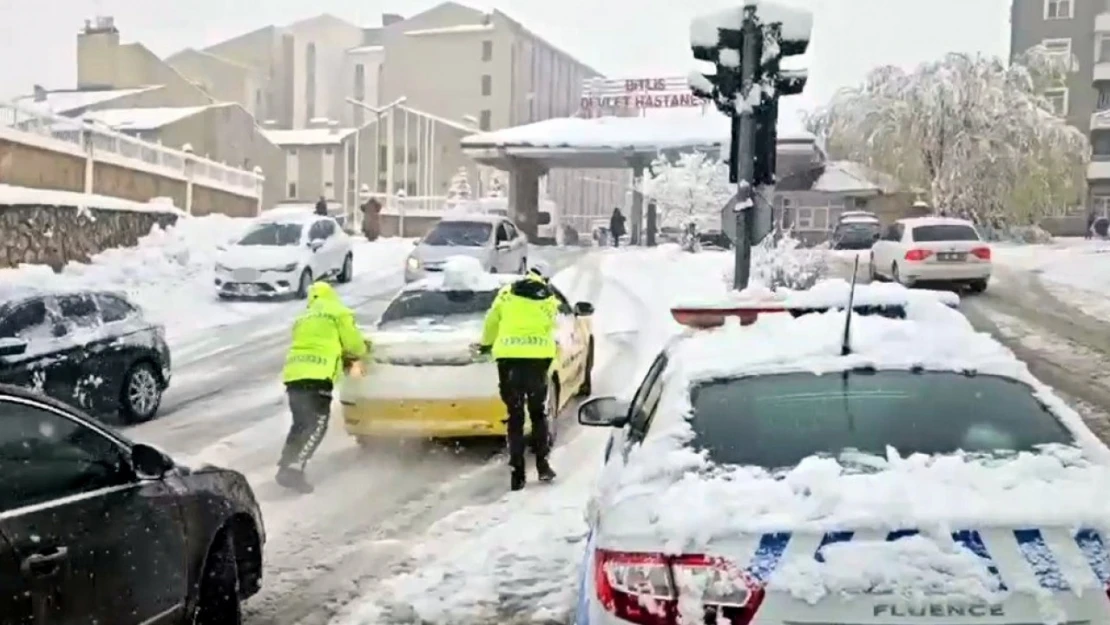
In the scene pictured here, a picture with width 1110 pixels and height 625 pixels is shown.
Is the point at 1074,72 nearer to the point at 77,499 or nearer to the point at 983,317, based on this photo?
the point at 983,317

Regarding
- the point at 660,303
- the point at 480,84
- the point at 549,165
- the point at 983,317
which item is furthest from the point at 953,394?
the point at 480,84

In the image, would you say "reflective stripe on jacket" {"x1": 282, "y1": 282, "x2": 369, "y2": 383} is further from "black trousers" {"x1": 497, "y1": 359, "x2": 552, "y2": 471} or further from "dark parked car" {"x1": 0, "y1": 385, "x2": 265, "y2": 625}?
"dark parked car" {"x1": 0, "y1": 385, "x2": 265, "y2": 625}

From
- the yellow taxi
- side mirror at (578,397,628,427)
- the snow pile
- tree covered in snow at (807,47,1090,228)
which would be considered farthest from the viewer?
tree covered in snow at (807,47,1090,228)

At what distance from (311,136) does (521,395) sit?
70.2m

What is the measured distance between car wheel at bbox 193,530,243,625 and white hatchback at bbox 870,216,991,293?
2002cm

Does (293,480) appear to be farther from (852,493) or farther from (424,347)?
(852,493)

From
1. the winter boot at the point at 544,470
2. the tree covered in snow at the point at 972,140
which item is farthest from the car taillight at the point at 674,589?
the tree covered in snow at the point at 972,140

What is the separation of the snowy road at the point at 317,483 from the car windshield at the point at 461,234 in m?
9.12

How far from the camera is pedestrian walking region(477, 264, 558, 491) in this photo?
912cm

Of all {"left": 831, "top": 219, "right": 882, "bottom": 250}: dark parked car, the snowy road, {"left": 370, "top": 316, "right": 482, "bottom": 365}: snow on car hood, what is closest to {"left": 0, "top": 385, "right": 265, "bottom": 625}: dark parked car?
the snowy road

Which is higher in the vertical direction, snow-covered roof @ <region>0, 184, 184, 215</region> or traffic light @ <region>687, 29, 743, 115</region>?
traffic light @ <region>687, 29, 743, 115</region>

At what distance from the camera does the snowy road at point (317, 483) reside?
6965 millimetres

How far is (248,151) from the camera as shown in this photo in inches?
2598

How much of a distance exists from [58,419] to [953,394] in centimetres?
330
